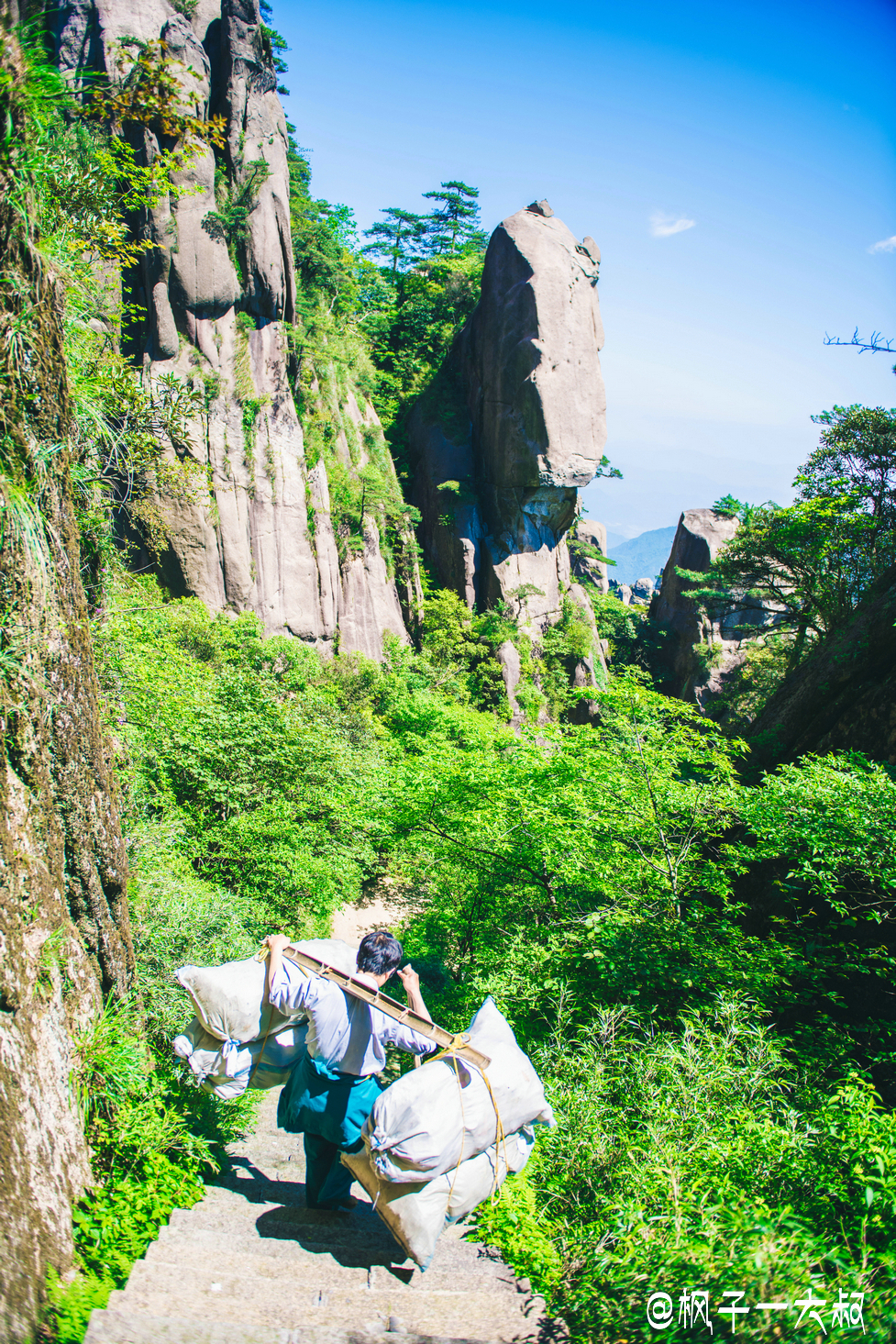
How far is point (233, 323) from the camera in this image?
69.2 feet

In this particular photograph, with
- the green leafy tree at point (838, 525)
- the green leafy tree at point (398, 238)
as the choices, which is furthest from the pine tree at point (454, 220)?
the green leafy tree at point (838, 525)

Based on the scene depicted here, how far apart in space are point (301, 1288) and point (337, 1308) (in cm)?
18

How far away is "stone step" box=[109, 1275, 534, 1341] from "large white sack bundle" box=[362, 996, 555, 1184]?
42 centimetres

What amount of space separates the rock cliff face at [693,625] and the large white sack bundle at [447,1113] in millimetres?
29092

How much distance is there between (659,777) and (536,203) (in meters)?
29.3

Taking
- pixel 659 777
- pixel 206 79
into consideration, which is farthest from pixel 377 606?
pixel 659 777

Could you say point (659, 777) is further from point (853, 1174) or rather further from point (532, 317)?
point (532, 317)

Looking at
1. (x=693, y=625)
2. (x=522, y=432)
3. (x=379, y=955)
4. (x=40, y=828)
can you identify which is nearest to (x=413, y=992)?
(x=379, y=955)

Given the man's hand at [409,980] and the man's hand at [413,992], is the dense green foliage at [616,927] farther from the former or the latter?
the man's hand at [409,980]

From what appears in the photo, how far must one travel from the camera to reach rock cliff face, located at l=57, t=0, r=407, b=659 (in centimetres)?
1908

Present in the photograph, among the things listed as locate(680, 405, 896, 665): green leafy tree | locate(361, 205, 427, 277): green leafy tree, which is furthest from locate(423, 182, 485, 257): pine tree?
locate(680, 405, 896, 665): green leafy tree

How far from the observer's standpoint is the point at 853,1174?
309cm

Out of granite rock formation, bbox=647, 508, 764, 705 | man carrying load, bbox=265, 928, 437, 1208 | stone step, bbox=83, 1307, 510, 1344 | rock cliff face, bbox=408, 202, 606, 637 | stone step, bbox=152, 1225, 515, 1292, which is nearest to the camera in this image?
stone step, bbox=83, 1307, 510, 1344

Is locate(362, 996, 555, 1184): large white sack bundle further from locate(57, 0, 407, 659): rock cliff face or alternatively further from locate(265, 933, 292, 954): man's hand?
locate(57, 0, 407, 659): rock cliff face
